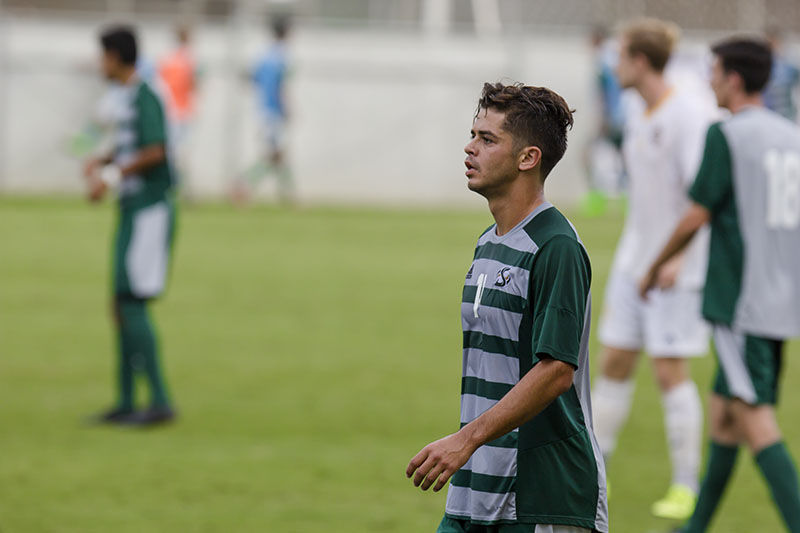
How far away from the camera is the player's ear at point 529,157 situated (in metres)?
3.40

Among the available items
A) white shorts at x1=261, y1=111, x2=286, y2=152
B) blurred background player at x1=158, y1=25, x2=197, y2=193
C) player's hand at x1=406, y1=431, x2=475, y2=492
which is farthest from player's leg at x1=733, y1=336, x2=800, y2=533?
white shorts at x1=261, y1=111, x2=286, y2=152

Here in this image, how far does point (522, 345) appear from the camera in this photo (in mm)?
3359

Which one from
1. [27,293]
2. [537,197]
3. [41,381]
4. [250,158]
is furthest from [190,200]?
[537,197]

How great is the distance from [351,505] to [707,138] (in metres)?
2.45

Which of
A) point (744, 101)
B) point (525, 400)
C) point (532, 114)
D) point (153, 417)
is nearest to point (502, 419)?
point (525, 400)

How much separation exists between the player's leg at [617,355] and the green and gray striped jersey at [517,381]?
307cm

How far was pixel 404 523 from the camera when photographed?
6000 mm

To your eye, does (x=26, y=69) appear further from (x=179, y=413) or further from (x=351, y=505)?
(x=351, y=505)

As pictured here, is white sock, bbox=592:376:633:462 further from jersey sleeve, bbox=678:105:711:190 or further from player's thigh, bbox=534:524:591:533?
player's thigh, bbox=534:524:591:533

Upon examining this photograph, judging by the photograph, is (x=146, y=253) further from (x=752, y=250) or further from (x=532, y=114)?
(x=532, y=114)

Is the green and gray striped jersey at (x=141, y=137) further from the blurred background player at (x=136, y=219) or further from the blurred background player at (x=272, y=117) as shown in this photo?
the blurred background player at (x=272, y=117)

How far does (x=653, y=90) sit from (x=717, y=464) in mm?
1955

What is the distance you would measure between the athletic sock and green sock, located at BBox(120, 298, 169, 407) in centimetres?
361

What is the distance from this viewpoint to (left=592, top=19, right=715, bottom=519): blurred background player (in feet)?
20.8
